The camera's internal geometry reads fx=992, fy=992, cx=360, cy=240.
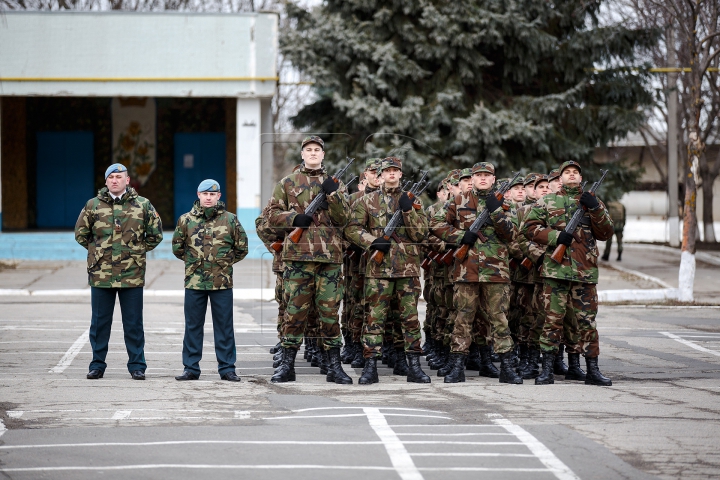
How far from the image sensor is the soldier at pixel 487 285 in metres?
9.45

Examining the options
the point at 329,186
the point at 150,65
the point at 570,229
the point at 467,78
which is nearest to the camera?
the point at 329,186

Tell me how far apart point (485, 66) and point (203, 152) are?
30.5 ft

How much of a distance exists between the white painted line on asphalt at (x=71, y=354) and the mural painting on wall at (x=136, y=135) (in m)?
16.2

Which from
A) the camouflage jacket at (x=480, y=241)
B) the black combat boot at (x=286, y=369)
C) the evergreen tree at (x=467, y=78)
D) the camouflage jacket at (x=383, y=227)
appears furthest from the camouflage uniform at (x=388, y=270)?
the evergreen tree at (x=467, y=78)

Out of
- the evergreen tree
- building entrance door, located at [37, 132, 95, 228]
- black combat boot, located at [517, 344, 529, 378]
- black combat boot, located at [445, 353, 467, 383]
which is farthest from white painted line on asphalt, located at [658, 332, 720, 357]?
building entrance door, located at [37, 132, 95, 228]

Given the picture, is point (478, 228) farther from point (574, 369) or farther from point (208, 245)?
point (208, 245)

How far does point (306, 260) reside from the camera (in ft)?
30.2

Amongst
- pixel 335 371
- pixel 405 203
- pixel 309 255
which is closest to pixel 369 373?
pixel 335 371

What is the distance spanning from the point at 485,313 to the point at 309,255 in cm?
182

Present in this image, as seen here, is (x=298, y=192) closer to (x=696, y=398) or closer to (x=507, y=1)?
(x=696, y=398)

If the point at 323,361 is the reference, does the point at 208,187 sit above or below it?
above

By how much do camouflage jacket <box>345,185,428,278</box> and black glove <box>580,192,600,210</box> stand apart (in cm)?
151

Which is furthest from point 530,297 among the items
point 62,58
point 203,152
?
point 203,152

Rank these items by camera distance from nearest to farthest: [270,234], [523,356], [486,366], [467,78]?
1. [270,234]
2. [486,366]
3. [523,356]
4. [467,78]
